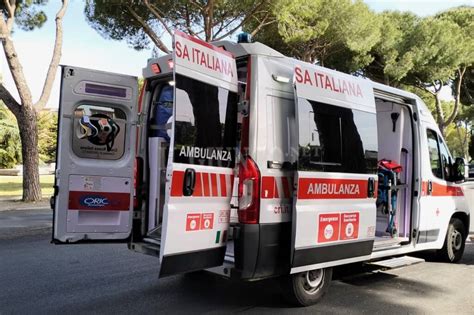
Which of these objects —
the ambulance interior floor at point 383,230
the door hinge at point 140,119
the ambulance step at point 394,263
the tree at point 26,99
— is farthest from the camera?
the tree at point 26,99

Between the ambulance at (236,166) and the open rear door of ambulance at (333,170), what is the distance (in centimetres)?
2

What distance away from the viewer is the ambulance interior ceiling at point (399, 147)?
684cm

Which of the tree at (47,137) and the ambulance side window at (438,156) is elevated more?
the tree at (47,137)

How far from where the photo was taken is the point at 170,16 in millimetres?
17531

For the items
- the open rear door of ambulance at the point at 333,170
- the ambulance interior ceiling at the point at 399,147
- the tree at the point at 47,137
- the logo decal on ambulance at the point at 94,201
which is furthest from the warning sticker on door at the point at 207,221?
the tree at the point at 47,137

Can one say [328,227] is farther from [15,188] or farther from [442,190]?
[15,188]

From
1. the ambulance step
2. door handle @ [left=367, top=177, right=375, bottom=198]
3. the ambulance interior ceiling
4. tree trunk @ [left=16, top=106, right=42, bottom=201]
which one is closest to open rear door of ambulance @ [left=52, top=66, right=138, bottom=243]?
door handle @ [left=367, top=177, right=375, bottom=198]

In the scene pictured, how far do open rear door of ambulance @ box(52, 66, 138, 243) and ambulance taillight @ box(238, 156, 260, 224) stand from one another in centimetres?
179

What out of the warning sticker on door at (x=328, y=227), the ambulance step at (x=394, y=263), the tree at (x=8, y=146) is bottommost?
the ambulance step at (x=394, y=263)

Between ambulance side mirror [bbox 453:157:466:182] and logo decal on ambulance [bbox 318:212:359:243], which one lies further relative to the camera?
ambulance side mirror [bbox 453:157:466:182]

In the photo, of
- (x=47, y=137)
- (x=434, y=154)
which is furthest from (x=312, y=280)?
(x=47, y=137)

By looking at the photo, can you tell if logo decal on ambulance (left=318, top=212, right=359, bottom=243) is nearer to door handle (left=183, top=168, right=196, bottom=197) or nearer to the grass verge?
door handle (left=183, top=168, right=196, bottom=197)

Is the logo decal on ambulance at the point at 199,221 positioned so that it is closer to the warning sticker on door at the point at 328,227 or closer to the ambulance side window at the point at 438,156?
the warning sticker on door at the point at 328,227

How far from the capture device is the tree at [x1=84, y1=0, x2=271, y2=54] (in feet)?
55.1
